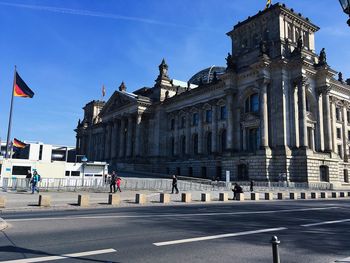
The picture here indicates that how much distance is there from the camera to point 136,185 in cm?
3619

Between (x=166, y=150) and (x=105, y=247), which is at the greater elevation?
(x=166, y=150)

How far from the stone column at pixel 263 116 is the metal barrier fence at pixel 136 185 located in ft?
22.1

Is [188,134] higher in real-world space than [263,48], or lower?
lower

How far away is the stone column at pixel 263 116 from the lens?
45.5m

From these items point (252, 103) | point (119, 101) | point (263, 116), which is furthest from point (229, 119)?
point (119, 101)

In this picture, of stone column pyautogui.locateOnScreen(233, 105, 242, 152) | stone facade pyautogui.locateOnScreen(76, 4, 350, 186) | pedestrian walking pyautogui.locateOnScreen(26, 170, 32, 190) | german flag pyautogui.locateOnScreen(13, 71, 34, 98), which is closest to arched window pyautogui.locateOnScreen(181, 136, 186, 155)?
stone facade pyautogui.locateOnScreen(76, 4, 350, 186)

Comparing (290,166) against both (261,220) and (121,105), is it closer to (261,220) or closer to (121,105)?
(261,220)

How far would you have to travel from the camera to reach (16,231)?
10.0 meters

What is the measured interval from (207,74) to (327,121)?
120 ft

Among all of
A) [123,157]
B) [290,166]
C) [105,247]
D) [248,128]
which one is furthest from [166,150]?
[105,247]

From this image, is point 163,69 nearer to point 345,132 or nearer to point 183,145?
point 183,145

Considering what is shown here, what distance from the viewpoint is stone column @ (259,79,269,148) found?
149ft

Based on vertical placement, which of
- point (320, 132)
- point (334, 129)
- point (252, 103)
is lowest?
point (320, 132)

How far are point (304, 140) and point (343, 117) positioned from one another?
16790 mm
